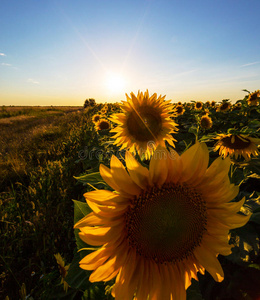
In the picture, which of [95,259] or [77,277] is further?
[77,277]

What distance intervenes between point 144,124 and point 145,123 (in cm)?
2

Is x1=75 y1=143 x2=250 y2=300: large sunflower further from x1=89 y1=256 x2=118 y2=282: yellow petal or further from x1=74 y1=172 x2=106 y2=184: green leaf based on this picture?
x1=74 y1=172 x2=106 y2=184: green leaf

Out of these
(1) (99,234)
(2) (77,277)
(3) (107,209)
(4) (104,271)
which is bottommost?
(2) (77,277)

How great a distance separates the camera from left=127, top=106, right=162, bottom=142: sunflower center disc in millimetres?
2578

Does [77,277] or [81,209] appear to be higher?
[81,209]

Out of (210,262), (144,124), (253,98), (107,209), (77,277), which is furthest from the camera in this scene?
(253,98)

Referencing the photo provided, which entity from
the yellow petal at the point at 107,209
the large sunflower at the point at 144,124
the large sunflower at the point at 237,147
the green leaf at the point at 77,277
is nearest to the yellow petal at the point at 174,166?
the yellow petal at the point at 107,209

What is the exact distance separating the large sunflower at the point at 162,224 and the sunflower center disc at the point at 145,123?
69.4 inches

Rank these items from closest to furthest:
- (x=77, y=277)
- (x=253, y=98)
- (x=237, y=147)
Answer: (x=77, y=277), (x=237, y=147), (x=253, y=98)

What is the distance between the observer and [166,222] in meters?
0.82

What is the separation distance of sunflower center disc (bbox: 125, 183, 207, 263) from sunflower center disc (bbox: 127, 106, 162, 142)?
69.4 inches

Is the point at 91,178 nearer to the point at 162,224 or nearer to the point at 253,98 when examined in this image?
the point at 162,224

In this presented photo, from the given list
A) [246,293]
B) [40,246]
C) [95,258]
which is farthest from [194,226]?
[40,246]

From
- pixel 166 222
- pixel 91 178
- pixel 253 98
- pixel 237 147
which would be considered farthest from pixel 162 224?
pixel 253 98
